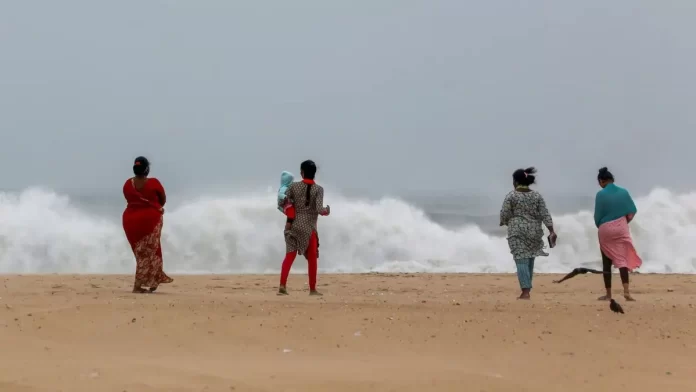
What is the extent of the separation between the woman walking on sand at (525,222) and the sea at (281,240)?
854 centimetres

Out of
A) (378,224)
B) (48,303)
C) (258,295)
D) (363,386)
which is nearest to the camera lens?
(363,386)

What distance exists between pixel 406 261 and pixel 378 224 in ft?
8.65

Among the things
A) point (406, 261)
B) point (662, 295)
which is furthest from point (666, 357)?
Answer: point (406, 261)

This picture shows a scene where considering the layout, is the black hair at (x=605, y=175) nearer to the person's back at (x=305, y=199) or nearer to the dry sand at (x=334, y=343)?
the dry sand at (x=334, y=343)

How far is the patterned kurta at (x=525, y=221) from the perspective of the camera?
9422mm

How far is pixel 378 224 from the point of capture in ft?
72.3

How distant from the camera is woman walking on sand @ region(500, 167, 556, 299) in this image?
9.43m

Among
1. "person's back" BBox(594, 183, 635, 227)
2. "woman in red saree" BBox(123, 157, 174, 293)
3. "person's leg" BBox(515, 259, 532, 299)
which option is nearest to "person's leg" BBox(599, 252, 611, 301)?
"person's back" BBox(594, 183, 635, 227)

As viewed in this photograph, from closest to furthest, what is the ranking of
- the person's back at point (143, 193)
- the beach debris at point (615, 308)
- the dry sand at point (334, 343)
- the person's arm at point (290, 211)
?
the dry sand at point (334, 343), the beach debris at point (615, 308), the person's back at point (143, 193), the person's arm at point (290, 211)

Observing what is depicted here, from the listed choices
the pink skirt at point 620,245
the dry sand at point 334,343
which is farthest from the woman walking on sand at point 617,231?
the dry sand at point 334,343

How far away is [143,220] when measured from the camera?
9289 millimetres

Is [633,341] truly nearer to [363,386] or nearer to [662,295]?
[363,386]

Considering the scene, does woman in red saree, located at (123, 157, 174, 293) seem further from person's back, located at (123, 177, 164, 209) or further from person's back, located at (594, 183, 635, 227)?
person's back, located at (594, 183, 635, 227)

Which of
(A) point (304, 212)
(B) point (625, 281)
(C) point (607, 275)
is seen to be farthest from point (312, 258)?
(B) point (625, 281)
